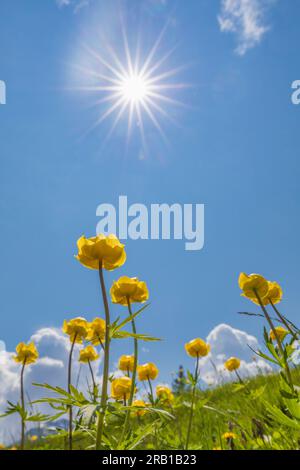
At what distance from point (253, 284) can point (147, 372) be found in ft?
5.13

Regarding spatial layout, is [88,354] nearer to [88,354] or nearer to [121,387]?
[88,354]

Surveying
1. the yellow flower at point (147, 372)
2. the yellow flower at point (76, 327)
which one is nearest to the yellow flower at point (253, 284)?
the yellow flower at point (76, 327)

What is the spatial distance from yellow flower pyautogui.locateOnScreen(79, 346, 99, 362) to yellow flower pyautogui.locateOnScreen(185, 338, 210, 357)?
2.42ft

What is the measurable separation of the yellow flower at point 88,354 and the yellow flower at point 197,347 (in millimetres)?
737

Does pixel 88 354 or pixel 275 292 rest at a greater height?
pixel 275 292

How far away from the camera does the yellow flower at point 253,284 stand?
1880mm

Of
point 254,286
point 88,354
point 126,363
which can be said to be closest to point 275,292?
point 254,286

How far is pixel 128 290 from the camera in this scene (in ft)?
6.02

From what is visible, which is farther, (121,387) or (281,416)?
(121,387)

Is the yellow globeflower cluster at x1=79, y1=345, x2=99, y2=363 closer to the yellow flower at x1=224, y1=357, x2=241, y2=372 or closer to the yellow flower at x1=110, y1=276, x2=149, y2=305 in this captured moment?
the yellow flower at x1=110, y1=276, x2=149, y2=305

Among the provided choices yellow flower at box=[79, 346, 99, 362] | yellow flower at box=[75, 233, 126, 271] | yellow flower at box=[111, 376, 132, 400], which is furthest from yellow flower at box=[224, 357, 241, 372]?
yellow flower at box=[75, 233, 126, 271]
